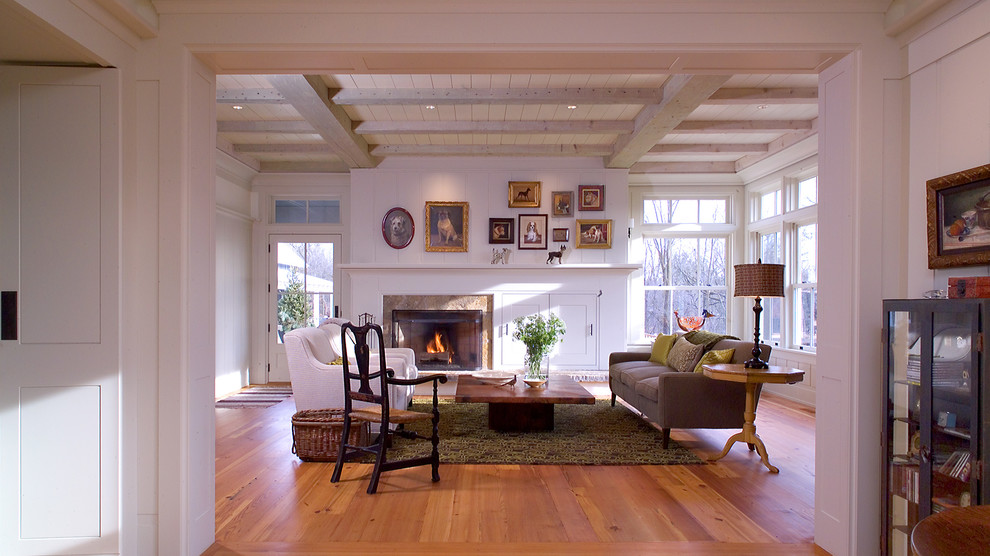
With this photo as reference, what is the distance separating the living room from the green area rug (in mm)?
1622

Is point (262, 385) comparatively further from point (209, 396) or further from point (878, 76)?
point (878, 76)

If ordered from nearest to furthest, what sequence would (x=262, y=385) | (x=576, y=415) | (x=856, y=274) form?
1. (x=856, y=274)
2. (x=576, y=415)
3. (x=262, y=385)

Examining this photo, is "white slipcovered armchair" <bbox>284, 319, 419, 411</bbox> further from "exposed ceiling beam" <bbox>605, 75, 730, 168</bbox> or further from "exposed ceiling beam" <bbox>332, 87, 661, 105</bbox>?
"exposed ceiling beam" <bbox>605, 75, 730, 168</bbox>

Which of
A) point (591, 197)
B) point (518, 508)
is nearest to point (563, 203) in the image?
point (591, 197)

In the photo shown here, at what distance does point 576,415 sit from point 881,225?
3501 millimetres

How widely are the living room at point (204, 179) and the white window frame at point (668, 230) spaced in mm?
5055

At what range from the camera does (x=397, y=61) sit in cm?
271

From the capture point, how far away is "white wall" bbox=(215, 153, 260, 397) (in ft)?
22.0

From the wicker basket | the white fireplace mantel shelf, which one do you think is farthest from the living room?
the white fireplace mantel shelf

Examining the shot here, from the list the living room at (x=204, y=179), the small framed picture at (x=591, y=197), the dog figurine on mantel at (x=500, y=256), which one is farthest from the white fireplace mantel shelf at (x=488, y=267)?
the living room at (x=204, y=179)

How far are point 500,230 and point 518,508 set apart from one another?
453cm

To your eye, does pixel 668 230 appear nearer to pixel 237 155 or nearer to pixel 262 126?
pixel 262 126

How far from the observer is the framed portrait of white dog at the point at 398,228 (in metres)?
7.23

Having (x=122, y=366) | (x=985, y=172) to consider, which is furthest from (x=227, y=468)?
(x=985, y=172)
